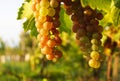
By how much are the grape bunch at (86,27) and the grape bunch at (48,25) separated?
0.32 feet

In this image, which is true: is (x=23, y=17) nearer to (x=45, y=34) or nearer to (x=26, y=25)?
(x=26, y=25)

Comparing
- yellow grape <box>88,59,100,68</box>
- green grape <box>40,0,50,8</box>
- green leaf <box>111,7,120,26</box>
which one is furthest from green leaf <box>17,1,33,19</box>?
yellow grape <box>88,59,100,68</box>

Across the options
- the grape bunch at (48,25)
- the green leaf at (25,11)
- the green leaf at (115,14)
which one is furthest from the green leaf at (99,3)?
the green leaf at (25,11)

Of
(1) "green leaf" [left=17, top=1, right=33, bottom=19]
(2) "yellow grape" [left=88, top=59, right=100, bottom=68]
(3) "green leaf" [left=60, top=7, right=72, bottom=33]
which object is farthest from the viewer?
(3) "green leaf" [left=60, top=7, right=72, bottom=33]

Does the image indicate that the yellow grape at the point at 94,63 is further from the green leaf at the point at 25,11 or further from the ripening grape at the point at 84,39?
the green leaf at the point at 25,11

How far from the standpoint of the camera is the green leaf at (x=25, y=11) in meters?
1.98

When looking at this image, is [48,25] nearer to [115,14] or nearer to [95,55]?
[95,55]

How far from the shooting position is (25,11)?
201 cm

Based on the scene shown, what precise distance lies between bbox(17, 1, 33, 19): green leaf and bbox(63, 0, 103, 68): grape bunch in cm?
33

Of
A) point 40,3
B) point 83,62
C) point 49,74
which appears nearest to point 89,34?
point 40,3

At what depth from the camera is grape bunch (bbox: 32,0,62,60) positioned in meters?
1.58

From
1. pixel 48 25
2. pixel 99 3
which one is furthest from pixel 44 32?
pixel 99 3

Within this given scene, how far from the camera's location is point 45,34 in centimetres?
161

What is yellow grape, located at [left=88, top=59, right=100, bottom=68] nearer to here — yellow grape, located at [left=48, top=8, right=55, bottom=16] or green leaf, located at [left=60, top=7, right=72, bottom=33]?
yellow grape, located at [left=48, top=8, right=55, bottom=16]
